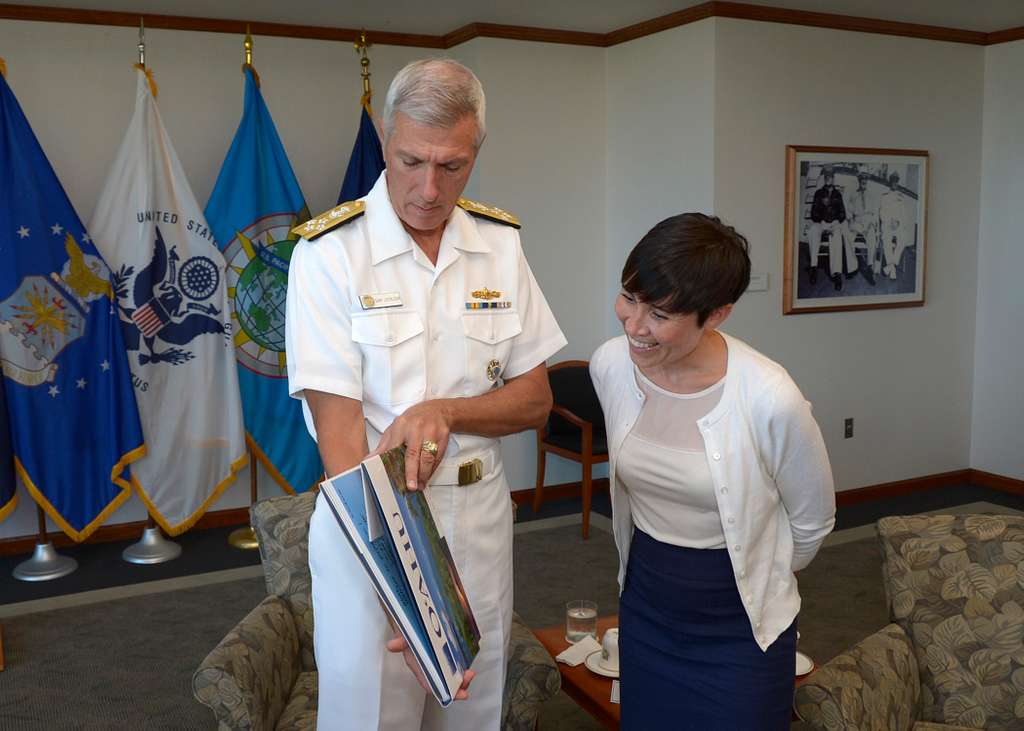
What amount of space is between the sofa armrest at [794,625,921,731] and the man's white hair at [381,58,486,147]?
1402 millimetres

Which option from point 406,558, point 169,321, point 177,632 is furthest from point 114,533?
point 406,558

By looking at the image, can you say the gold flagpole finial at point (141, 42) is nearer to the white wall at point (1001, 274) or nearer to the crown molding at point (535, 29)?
the crown molding at point (535, 29)

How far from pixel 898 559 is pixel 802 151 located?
335cm

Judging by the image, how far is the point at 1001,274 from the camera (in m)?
5.93

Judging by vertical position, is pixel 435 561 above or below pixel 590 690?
above

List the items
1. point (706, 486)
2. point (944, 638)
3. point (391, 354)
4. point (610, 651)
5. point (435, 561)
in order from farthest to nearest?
point (610, 651) < point (944, 638) < point (706, 486) < point (391, 354) < point (435, 561)

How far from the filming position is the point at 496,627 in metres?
1.67

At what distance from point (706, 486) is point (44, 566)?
3897 millimetres

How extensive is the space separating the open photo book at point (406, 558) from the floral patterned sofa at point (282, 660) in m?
0.83

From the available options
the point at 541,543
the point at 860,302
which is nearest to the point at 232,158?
the point at 541,543

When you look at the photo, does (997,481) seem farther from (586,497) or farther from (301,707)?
(301,707)

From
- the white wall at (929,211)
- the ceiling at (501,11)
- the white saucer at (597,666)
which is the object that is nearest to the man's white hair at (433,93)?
the white saucer at (597,666)

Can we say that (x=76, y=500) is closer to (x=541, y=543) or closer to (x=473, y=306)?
(x=541, y=543)

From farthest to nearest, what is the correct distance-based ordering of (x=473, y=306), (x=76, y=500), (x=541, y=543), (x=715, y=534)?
(x=541, y=543)
(x=76, y=500)
(x=715, y=534)
(x=473, y=306)
